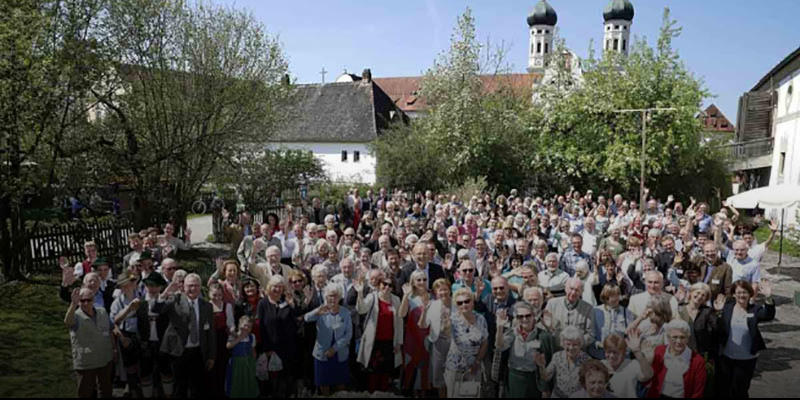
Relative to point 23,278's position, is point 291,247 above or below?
above

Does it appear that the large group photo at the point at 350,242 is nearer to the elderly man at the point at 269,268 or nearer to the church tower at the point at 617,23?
the elderly man at the point at 269,268

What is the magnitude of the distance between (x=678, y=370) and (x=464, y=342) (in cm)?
190

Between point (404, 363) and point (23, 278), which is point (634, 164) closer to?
point (404, 363)

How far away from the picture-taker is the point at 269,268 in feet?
24.0

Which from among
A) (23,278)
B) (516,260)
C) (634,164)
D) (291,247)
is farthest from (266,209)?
(634,164)

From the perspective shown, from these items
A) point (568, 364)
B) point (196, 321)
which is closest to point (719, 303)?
point (568, 364)

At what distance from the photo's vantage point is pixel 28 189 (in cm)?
1158

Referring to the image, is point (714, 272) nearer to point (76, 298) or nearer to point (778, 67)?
point (76, 298)

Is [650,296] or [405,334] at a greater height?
[650,296]

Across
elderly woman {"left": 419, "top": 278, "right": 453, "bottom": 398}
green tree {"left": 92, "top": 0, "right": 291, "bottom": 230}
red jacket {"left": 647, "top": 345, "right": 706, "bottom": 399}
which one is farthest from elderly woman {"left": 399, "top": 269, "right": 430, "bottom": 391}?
green tree {"left": 92, "top": 0, "right": 291, "bottom": 230}

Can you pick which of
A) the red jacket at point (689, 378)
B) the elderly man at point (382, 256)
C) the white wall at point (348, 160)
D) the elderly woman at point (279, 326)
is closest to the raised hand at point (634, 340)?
the red jacket at point (689, 378)

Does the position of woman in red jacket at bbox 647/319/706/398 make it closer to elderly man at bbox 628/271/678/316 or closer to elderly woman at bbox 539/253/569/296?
elderly man at bbox 628/271/678/316

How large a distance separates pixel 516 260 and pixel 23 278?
36.5 feet

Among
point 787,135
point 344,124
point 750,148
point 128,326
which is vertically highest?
point 344,124
